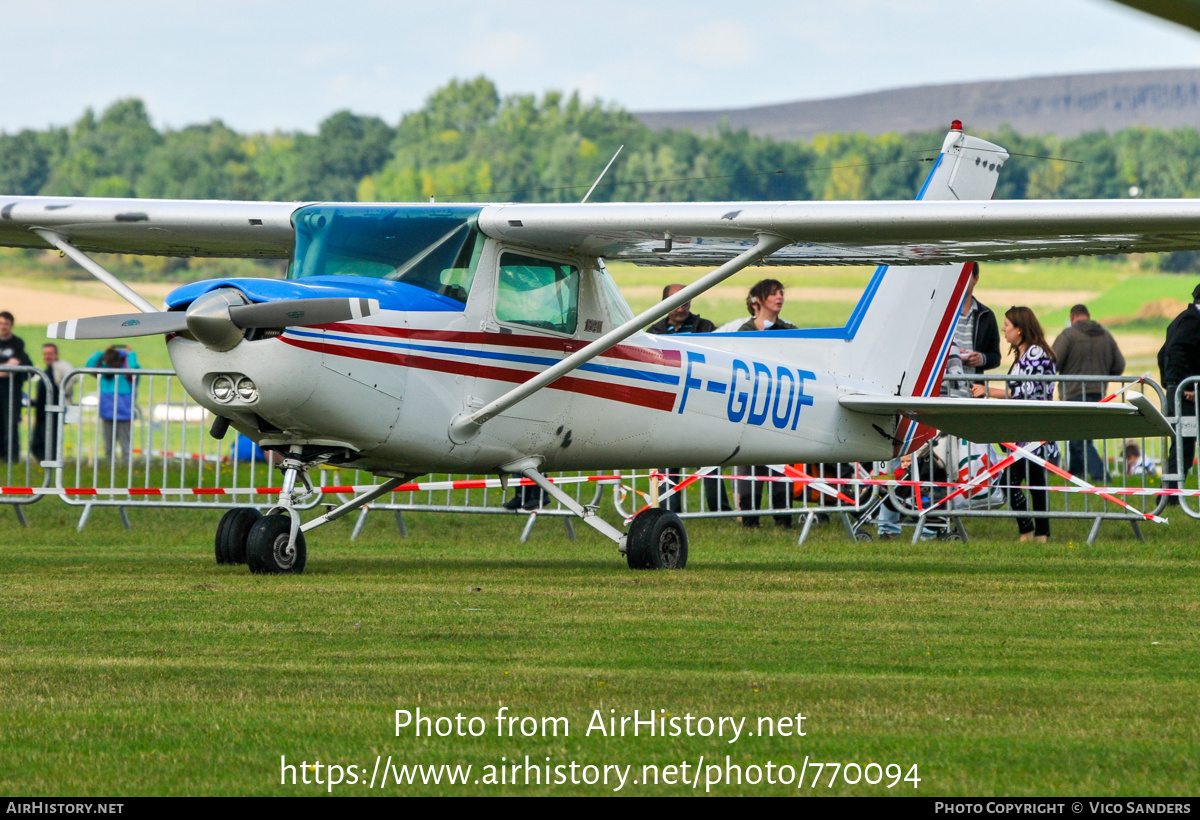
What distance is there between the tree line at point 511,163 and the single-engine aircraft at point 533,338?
7376 cm

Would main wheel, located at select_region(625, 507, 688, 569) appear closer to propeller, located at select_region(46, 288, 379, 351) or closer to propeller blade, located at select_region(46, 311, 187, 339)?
propeller, located at select_region(46, 288, 379, 351)

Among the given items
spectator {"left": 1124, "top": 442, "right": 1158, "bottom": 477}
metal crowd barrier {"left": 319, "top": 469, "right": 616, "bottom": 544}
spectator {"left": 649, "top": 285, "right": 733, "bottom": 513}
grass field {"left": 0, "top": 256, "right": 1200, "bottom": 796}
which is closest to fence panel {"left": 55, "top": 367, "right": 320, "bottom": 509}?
metal crowd barrier {"left": 319, "top": 469, "right": 616, "bottom": 544}

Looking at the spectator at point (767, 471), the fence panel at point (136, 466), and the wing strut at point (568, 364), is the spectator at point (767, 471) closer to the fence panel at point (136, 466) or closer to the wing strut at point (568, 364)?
the fence panel at point (136, 466)

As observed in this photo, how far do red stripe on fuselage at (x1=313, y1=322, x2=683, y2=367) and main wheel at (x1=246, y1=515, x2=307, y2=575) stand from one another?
1.34 meters

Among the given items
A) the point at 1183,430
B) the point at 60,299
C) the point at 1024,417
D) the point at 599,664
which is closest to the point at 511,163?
the point at 60,299

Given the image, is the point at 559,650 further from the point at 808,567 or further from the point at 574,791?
the point at 808,567

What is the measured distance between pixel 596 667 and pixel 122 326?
4.18 meters

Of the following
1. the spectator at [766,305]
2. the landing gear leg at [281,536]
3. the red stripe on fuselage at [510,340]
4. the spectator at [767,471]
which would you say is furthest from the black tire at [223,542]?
the spectator at [766,305]

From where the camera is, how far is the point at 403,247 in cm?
1004

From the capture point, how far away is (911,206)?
957 centimetres

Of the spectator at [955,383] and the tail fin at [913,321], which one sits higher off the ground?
the tail fin at [913,321]

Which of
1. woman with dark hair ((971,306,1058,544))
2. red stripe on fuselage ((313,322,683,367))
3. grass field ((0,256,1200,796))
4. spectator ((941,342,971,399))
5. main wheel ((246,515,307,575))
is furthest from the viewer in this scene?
spectator ((941,342,971,399))

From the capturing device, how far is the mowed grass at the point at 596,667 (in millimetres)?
4320

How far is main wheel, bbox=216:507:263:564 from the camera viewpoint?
34.1 feet
